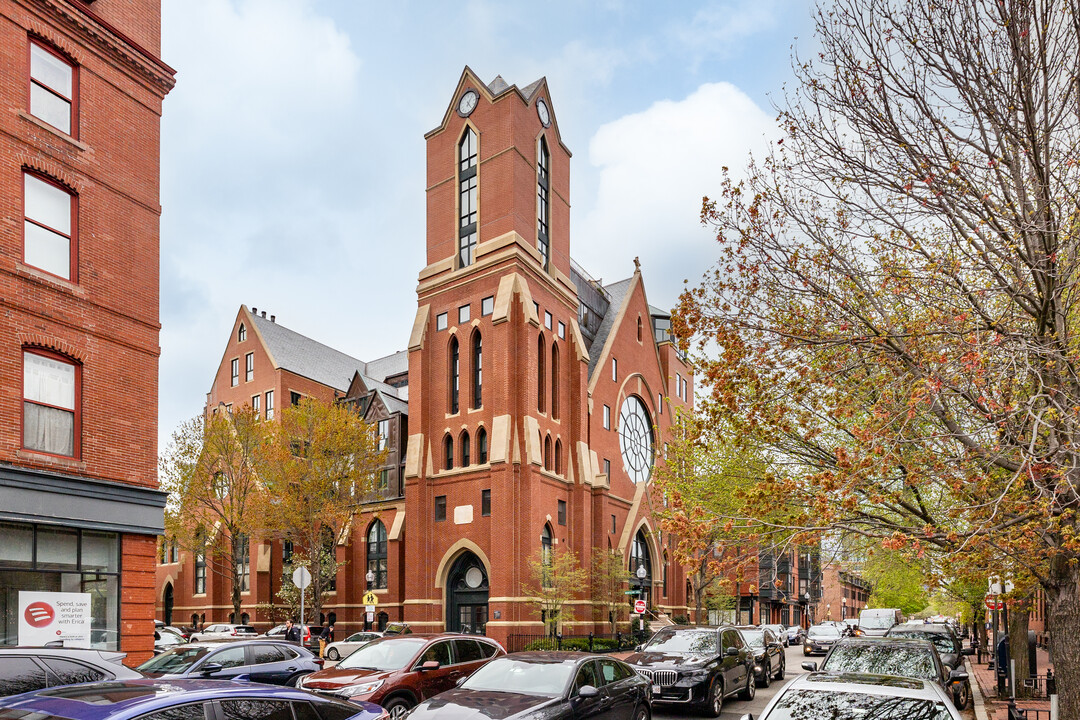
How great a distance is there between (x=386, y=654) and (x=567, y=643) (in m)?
25.7

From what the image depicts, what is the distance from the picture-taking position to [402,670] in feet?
44.2

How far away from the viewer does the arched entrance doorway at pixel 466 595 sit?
42125 mm

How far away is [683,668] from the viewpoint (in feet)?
55.8

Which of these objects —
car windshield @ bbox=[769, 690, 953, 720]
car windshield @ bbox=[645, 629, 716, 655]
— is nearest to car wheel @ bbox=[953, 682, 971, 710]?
car windshield @ bbox=[645, 629, 716, 655]

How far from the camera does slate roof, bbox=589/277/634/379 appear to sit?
53.9 metres

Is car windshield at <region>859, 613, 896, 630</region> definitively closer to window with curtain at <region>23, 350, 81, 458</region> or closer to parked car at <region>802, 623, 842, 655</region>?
parked car at <region>802, 623, 842, 655</region>

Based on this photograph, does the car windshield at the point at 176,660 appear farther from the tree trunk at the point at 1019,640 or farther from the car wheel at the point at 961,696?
the tree trunk at the point at 1019,640

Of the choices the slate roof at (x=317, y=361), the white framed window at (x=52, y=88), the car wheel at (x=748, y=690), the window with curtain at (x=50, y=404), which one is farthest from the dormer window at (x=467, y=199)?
the car wheel at (x=748, y=690)

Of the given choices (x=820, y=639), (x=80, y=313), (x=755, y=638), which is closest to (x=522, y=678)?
(x=80, y=313)

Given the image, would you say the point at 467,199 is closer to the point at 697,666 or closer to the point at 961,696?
the point at 697,666

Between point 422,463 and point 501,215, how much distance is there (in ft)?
44.5

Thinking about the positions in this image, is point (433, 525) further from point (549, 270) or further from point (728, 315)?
point (728, 315)

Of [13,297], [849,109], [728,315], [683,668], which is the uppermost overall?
[849,109]

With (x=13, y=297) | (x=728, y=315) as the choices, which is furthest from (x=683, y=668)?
(x=13, y=297)
